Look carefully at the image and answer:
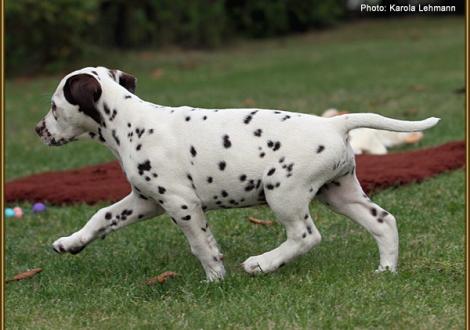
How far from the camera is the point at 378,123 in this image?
5113 millimetres

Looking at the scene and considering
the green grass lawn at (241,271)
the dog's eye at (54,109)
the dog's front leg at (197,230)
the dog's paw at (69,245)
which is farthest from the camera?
the dog's paw at (69,245)

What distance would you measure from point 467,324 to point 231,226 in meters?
2.56

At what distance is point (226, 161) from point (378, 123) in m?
0.90

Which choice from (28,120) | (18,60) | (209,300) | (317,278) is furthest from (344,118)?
(18,60)

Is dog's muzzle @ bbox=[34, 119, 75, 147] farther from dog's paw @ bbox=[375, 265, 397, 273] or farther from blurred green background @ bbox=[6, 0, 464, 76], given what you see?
blurred green background @ bbox=[6, 0, 464, 76]

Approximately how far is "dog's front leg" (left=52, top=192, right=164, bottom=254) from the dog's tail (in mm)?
1235

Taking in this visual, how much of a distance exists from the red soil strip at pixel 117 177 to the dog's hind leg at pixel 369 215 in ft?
6.94

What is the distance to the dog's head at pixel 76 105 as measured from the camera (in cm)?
529

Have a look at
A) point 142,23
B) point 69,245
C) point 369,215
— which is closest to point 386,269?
point 369,215

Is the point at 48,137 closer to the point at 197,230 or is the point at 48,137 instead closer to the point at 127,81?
the point at 127,81

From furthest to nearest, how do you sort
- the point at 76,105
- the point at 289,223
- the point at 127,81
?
the point at 127,81 < the point at 76,105 < the point at 289,223

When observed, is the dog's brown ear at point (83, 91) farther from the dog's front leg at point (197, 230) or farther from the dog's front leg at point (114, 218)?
the dog's front leg at point (197, 230)

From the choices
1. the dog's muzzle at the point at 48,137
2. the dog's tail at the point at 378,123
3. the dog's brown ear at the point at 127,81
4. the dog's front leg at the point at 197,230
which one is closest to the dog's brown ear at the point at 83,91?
the dog's muzzle at the point at 48,137

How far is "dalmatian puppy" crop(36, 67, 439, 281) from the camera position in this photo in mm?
5031
